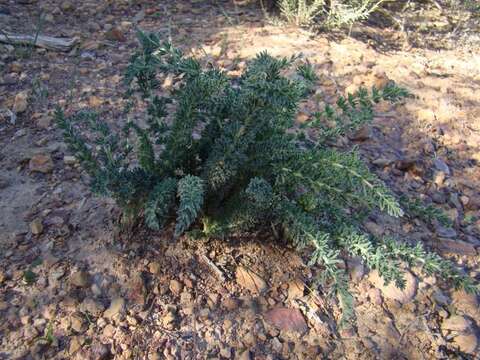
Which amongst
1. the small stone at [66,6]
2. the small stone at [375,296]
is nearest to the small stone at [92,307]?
the small stone at [375,296]

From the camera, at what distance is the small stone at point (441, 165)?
9.46 feet

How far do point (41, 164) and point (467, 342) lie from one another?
6.35ft

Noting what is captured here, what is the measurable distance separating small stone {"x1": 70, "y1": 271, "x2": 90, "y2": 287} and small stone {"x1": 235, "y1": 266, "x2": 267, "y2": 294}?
0.54m

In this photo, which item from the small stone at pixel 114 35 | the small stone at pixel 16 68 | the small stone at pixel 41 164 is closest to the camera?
the small stone at pixel 41 164

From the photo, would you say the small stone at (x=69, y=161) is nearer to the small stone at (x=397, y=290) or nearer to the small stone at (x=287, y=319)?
the small stone at (x=287, y=319)

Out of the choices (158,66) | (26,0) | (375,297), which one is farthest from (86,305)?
(26,0)

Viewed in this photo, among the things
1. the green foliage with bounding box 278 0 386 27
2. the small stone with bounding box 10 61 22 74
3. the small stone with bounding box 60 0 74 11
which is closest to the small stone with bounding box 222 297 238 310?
the small stone with bounding box 10 61 22 74

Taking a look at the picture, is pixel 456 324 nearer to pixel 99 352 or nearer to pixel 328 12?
pixel 99 352

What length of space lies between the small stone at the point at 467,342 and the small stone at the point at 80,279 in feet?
4.51

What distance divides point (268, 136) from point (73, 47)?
2.22m

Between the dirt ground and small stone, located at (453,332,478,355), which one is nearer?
the dirt ground

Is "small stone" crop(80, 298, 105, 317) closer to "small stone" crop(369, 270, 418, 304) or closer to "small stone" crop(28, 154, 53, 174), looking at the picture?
"small stone" crop(28, 154, 53, 174)

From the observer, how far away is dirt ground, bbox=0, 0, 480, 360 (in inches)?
70.8

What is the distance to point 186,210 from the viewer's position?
1605mm
